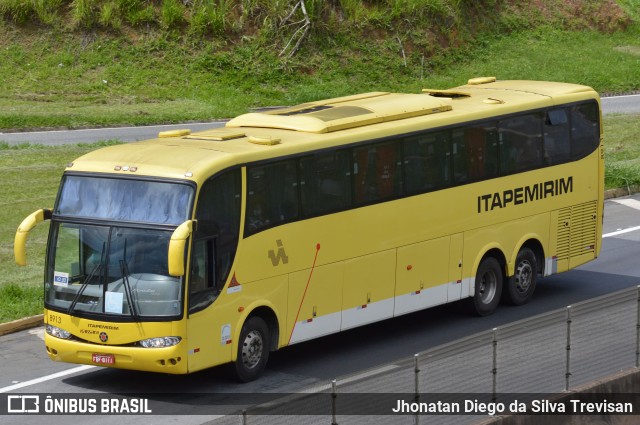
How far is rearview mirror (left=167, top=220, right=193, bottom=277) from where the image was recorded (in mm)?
14695

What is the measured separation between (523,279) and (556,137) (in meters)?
2.50

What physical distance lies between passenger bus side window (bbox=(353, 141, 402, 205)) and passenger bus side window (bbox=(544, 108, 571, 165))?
12.4ft

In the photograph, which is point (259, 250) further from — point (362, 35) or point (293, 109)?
point (362, 35)

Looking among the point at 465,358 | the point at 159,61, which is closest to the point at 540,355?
the point at 465,358

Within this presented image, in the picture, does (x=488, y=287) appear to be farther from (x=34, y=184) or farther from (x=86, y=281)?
(x=34, y=184)

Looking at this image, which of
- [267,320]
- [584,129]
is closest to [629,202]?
[584,129]

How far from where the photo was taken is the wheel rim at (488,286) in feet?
67.2

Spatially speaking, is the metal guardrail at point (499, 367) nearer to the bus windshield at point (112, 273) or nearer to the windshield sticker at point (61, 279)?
the bus windshield at point (112, 273)

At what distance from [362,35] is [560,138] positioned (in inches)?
1094

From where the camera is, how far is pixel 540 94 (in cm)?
2153

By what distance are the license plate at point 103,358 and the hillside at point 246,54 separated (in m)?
22.5

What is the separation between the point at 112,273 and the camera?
1555 centimetres

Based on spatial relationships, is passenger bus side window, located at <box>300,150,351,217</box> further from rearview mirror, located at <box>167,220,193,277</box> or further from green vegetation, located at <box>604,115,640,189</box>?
green vegetation, located at <box>604,115,640,189</box>

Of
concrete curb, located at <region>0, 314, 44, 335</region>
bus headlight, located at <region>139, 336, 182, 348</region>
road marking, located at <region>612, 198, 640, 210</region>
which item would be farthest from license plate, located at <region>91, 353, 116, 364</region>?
road marking, located at <region>612, 198, 640, 210</region>
